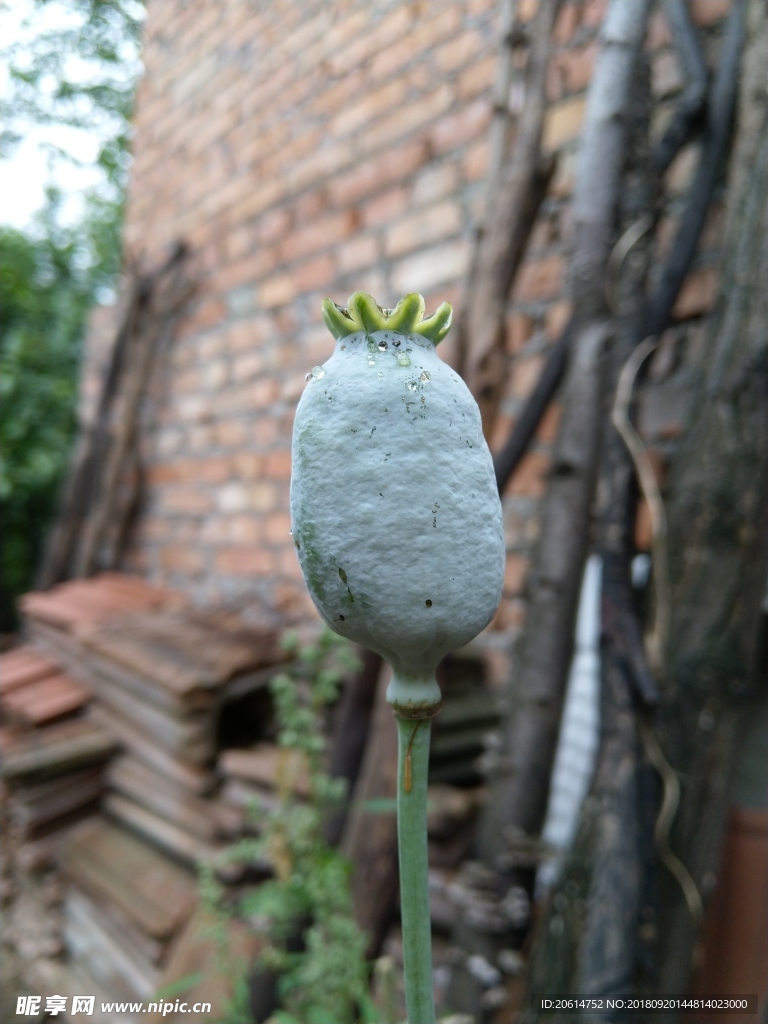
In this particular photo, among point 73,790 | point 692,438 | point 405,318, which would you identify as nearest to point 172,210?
point 73,790

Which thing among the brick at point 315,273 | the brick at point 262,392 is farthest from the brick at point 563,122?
the brick at point 262,392

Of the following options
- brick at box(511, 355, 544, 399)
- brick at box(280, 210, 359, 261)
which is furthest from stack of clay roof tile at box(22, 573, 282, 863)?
brick at box(280, 210, 359, 261)

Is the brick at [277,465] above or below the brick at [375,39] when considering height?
below

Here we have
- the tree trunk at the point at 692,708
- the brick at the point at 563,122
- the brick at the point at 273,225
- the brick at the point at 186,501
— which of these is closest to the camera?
the tree trunk at the point at 692,708

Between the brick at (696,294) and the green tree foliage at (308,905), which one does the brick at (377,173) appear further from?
the green tree foliage at (308,905)

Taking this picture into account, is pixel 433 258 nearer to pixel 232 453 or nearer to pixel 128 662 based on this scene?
pixel 232 453

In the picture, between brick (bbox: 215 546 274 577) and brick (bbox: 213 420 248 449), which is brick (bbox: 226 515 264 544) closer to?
brick (bbox: 215 546 274 577)
